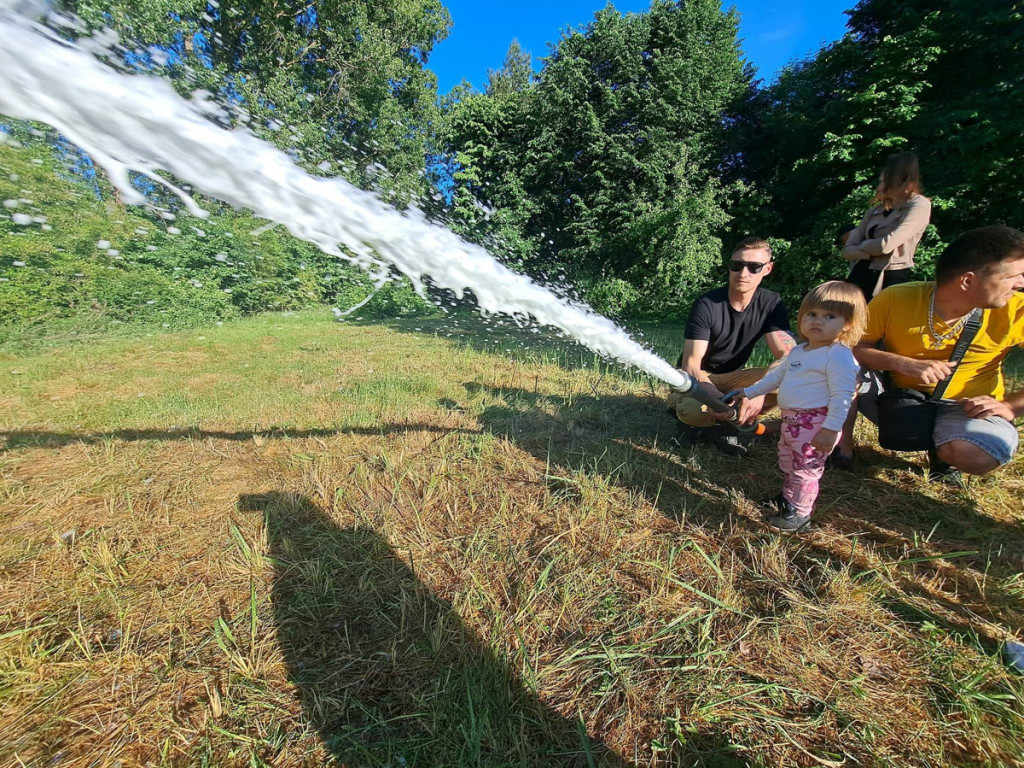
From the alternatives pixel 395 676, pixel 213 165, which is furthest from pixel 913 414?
pixel 213 165

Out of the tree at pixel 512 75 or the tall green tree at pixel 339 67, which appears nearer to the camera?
the tall green tree at pixel 339 67

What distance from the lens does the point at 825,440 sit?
214 cm

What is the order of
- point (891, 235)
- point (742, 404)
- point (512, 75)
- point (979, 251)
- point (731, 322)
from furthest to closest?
point (512, 75) < point (731, 322) < point (891, 235) < point (742, 404) < point (979, 251)

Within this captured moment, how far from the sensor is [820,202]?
1312 centimetres

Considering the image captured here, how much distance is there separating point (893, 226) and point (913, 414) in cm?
151

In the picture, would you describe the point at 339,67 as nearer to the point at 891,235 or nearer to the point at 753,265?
the point at 753,265

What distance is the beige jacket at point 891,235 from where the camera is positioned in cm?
302

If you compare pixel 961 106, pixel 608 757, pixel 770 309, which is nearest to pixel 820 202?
pixel 961 106

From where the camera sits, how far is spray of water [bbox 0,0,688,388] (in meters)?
1.66

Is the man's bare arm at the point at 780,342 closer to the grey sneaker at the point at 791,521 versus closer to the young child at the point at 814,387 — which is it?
the young child at the point at 814,387

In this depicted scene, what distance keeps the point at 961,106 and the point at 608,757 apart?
15053mm

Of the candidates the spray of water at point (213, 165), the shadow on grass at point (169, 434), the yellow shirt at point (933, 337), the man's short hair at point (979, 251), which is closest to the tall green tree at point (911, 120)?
the yellow shirt at point (933, 337)

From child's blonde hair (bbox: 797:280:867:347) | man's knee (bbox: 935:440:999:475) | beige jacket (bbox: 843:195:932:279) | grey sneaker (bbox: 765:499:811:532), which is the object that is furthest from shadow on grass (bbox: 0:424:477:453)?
beige jacket (bbox: 843:195:932:279)

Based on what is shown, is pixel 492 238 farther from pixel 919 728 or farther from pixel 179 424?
pixel 919 728
